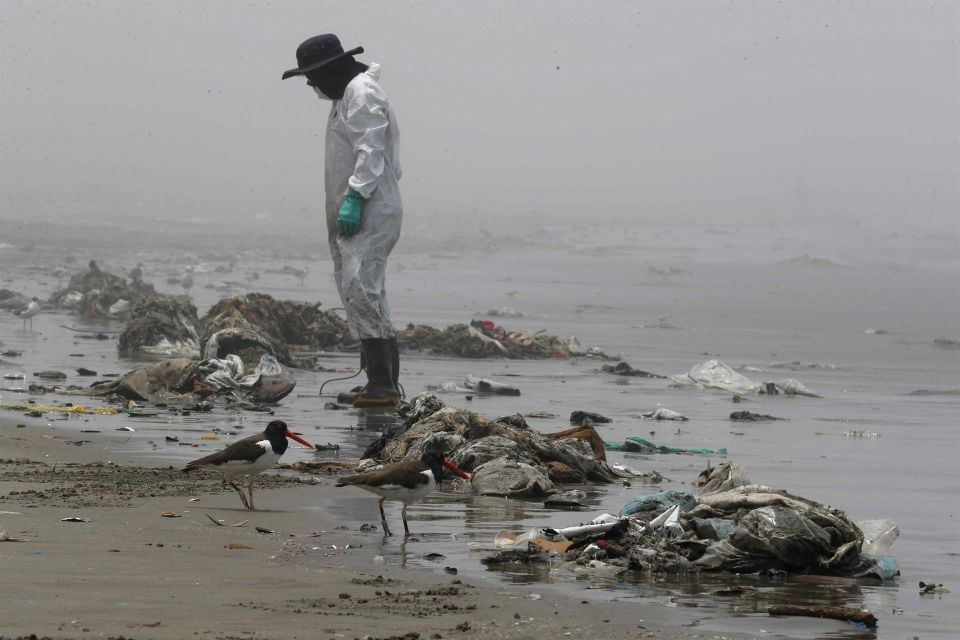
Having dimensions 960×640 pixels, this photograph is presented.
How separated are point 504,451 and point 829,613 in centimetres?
440

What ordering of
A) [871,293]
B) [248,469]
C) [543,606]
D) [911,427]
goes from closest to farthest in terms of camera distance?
[543,606], [248,469], [911,427], [871,293]

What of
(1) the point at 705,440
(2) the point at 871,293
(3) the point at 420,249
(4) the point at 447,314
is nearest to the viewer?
(1) the point at 705,440

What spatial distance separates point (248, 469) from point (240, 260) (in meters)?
41.0

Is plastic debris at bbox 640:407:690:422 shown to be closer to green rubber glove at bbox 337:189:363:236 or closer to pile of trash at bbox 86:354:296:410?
green rubber glove at bbox 337:189:363:236

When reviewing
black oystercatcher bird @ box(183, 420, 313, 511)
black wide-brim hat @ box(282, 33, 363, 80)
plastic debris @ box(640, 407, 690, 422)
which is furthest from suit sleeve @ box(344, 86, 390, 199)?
black oystercatcher bird @ box(183, 420, 313, 511)

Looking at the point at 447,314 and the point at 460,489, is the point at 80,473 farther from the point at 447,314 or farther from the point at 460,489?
the point at 447,314

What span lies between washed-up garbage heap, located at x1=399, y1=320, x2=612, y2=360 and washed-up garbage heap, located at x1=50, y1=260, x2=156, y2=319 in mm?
5470

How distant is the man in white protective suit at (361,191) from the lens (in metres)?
15.1

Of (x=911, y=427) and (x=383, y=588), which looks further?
(x=911, y=427)

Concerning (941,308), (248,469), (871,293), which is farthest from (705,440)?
(871,293)

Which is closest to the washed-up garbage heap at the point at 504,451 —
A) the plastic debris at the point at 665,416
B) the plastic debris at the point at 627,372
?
the plastic debris at the point at 665,416

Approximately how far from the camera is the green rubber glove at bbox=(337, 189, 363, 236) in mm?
15070

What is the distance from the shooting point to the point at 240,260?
49875 millimetres

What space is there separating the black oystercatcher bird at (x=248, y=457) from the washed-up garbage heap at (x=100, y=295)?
16.9 metres
